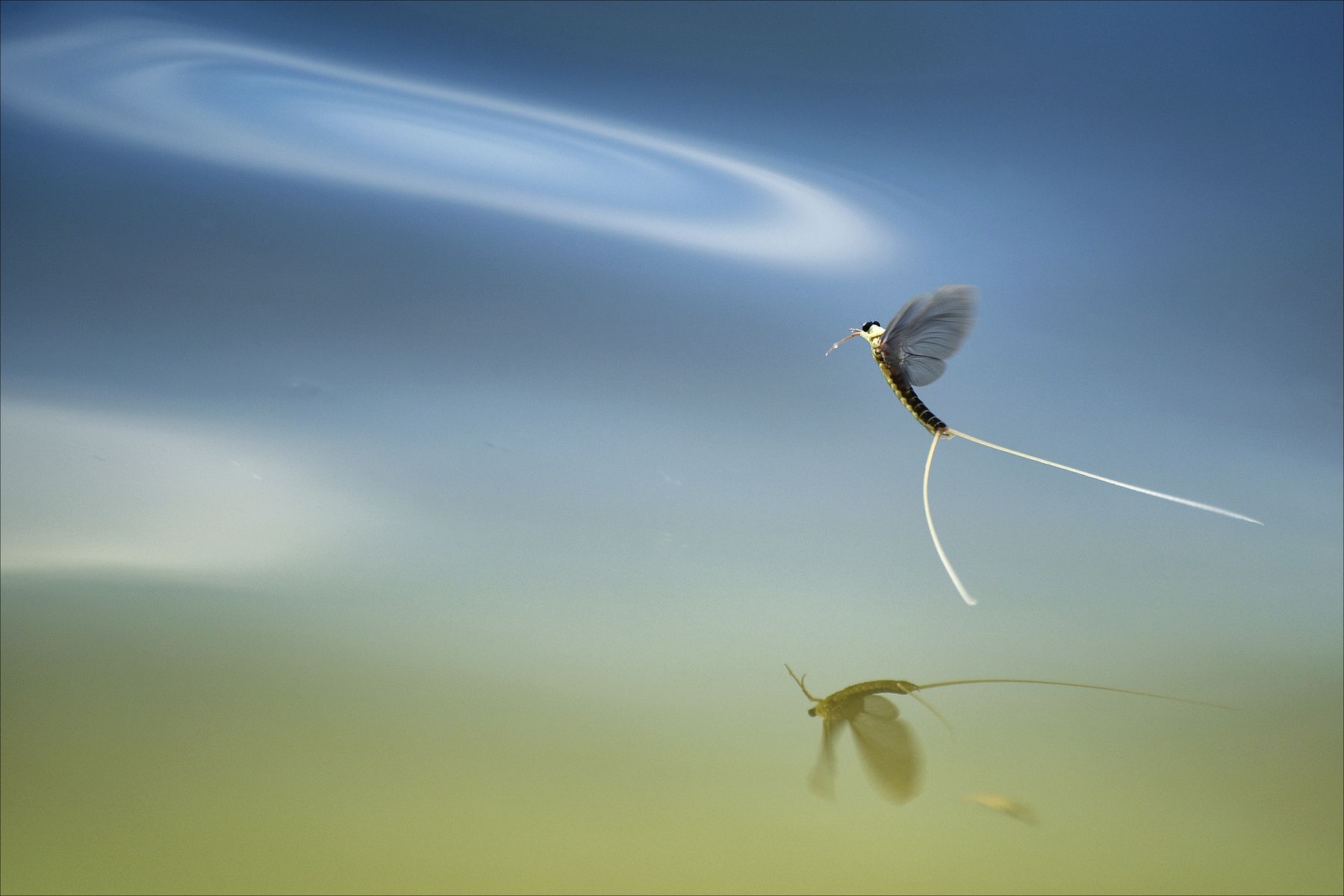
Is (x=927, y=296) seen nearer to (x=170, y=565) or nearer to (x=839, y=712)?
(x=839, y=712)

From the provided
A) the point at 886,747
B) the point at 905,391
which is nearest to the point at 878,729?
Result: the point at 886,747

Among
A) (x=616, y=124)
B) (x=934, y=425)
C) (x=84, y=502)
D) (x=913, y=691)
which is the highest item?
(x=616, y=124)

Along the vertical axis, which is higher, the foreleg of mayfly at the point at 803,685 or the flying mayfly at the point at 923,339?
the flying mayfly at the point at 923,339

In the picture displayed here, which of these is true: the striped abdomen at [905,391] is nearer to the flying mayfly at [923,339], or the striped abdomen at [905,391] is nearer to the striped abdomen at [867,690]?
the flying mayfly at [923,339]

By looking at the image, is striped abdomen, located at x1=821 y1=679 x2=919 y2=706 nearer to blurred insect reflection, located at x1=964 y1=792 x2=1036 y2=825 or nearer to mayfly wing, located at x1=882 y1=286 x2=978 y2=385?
blurred insect reflection, located at x1=964 y1=792 x2=1036 y2=825

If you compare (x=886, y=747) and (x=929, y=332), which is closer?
(x=886, y=747)

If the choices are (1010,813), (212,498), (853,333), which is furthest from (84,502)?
→ (1010,813)

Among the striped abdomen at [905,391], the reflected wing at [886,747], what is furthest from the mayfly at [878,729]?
the striped abdomen at [905,391]

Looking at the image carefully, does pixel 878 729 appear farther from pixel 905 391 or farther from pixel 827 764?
pixel 905 391
